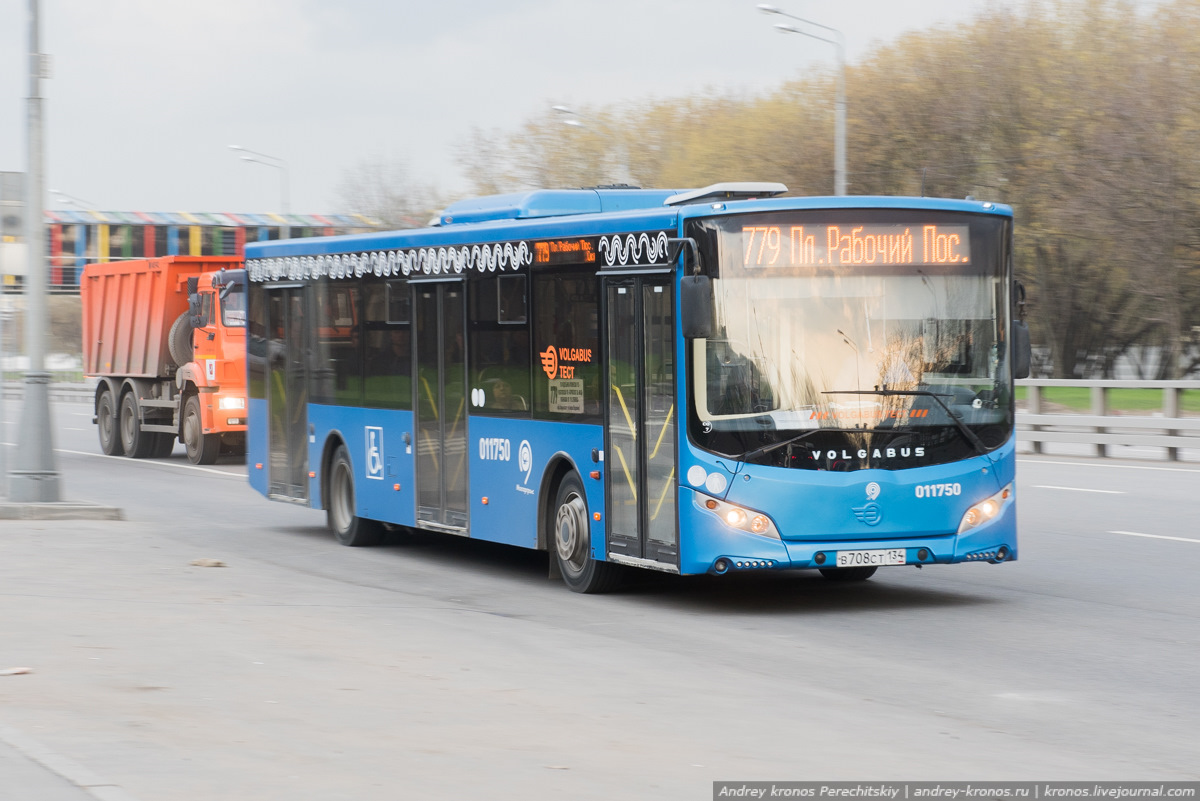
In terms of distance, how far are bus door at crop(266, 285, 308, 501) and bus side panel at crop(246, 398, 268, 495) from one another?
138mm

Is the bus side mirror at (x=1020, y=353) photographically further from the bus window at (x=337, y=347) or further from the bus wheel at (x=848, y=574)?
the bus window at (x=337, y=347)

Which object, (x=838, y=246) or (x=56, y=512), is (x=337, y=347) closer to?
(x=56, y=512)

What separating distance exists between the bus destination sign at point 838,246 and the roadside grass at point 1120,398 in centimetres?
1526

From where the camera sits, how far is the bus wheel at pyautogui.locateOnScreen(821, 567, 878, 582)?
12711mm

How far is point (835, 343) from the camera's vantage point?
10758 mm

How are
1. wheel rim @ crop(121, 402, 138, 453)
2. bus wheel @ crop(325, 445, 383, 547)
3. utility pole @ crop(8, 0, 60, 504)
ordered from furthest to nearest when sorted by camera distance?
wheel rim @ crop(121, 402, 138, 453)
utility pole @ crop(8, 0, 60, 504)
bus wheel @ crop(325, 445, 383, 547)

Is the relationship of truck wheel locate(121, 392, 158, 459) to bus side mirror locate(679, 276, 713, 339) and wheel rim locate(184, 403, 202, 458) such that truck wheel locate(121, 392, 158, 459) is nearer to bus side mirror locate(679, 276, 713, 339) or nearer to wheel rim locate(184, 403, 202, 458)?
wheel rim locate(184, 403, 202, 458)

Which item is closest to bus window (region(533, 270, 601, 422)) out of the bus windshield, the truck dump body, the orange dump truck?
the bus windshield

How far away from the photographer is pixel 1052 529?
15.6 metres

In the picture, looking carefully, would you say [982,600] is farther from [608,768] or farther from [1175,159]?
[1175,159]

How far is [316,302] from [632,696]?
867 centimetres

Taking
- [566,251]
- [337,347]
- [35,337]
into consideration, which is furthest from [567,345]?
[35,337]

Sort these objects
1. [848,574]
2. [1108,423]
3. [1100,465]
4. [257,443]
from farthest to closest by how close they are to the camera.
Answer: [1108,423] < [1100,465] < [257,443] < [848,574]

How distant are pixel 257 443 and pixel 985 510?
8624 millimetres
